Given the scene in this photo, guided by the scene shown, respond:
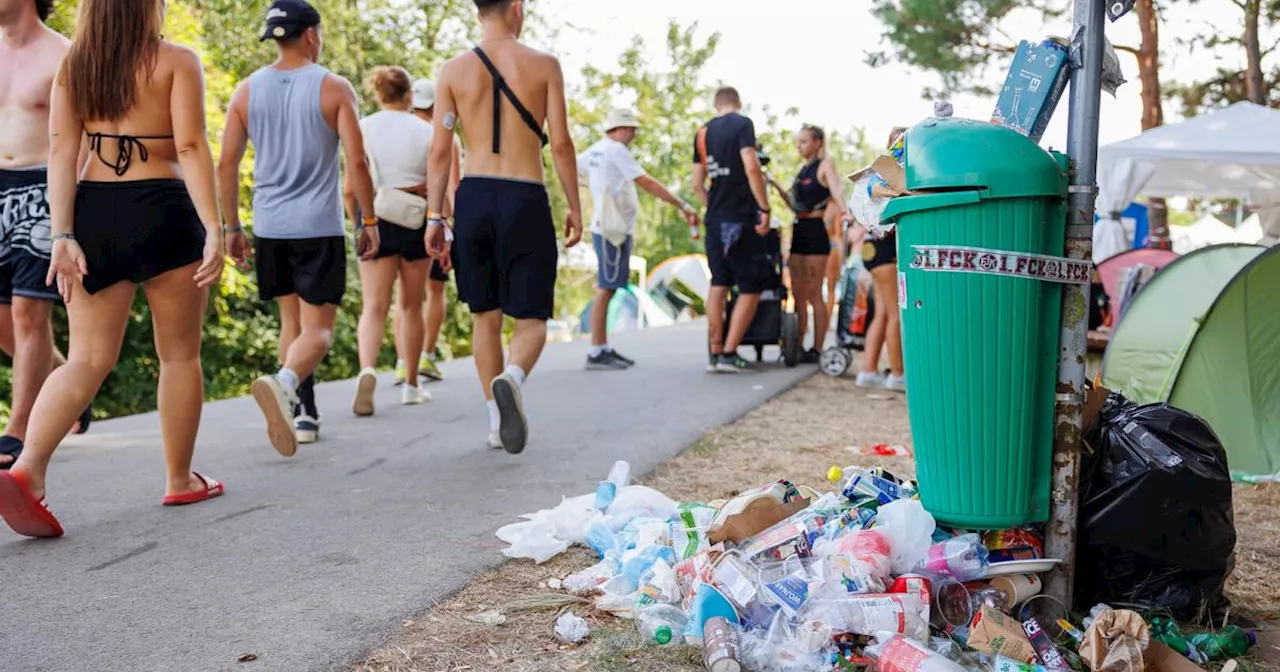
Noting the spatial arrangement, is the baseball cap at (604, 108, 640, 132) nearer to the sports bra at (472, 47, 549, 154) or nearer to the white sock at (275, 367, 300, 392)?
the sports bra at (472, 47, 549, 154)

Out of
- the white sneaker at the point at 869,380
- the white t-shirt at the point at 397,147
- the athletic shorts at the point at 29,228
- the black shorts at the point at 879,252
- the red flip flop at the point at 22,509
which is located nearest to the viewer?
the red flip flop at the point at 22,509

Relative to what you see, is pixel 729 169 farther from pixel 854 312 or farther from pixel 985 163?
pixel 985 163

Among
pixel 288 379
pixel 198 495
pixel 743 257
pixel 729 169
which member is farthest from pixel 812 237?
pixel 198 495

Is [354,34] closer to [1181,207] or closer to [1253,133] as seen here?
[1253,133]

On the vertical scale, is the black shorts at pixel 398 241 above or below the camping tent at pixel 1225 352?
above

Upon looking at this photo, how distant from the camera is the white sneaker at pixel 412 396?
689 cm

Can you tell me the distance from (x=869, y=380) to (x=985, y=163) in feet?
19.4

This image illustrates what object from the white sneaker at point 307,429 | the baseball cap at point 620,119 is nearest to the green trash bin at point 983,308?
the white sneaker at point 307,429

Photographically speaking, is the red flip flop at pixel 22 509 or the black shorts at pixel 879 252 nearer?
the red flip flop at pixel 22 509

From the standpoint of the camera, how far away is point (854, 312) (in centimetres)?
939

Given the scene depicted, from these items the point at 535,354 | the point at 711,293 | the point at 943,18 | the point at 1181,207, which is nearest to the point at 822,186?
the point at 711,293

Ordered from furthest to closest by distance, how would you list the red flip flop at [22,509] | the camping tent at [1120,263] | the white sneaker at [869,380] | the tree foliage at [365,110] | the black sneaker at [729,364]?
the tree foliage at [365,110]
the camping tent at [1120,263]
the black sneaker at [729,364]
the white sneaker at [869,380]
the red flip flop at [22,509]

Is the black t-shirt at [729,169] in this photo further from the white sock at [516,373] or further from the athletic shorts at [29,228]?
the athletic shorts at [29,228]

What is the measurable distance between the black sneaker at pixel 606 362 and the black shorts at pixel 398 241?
9.79ft
